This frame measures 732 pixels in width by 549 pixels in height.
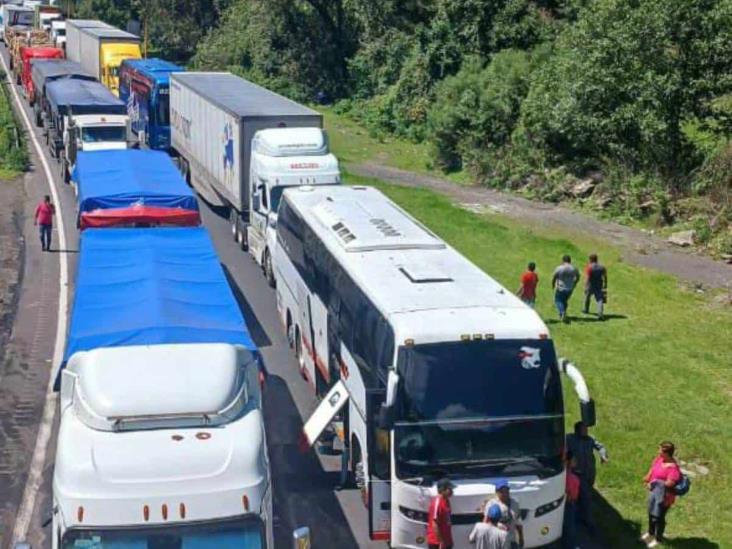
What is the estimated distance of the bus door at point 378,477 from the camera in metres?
13.0

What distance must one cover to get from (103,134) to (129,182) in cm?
1364

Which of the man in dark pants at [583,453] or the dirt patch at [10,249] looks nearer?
the man in dark pants at [583,453]

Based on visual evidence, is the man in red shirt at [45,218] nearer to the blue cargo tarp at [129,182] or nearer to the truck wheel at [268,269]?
the blue cargo tarp at [129,182]

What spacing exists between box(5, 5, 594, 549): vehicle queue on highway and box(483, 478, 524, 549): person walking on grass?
6.7 inches

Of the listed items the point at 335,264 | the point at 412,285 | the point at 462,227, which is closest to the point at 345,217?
the point at 335,264

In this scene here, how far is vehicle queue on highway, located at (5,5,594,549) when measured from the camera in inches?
412

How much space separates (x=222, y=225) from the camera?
3247cm

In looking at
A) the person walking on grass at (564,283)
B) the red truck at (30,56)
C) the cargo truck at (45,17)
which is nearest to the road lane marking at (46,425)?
the person walking on grass at (564,283)

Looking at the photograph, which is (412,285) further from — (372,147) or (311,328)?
(372,147)

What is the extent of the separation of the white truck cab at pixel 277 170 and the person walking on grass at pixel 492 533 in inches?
528

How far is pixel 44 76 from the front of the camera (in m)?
49.9

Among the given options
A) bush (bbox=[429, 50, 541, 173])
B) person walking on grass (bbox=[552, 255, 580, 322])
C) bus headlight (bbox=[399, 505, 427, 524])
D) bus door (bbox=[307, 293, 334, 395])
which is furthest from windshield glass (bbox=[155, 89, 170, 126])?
bus headlight (bbox=[399, 505, 427, 524])

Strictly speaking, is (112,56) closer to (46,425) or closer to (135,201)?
(135,201)

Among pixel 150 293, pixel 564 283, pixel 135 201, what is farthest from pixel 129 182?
pixel 564 283
